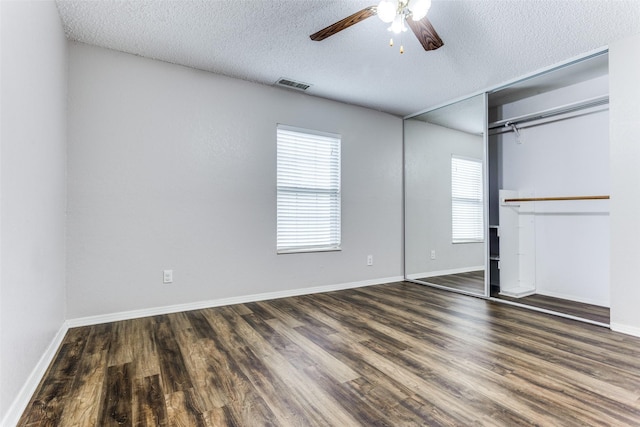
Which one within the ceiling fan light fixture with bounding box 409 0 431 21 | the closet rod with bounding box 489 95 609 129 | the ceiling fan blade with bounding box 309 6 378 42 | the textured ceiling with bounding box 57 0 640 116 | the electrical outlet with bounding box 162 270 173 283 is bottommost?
the electrical outlet with bounding box 162 270 173 283

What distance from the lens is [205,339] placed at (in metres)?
2.43

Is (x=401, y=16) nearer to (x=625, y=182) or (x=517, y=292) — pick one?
(x=625, y=182)

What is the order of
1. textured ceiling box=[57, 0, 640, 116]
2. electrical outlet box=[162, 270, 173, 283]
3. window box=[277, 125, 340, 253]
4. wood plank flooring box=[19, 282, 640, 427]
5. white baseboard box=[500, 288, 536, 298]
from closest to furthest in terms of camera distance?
wood plank flooring box=[19, 282, 640, 427] → textured ceiling box=[57, 0, 640, 116] → electrical outlet box=[162, 270, 173, 283] → white baseboard box=[500, 288, 536, 298] → window box=[277, 125, 340, 253]

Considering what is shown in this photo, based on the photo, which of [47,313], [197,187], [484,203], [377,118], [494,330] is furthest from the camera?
[377,118]

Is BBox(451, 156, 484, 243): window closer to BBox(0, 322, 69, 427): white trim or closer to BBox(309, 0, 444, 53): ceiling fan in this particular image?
BBox(309, 0, 444, 53): ceiling fan

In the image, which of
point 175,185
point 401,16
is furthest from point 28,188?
point 401,16

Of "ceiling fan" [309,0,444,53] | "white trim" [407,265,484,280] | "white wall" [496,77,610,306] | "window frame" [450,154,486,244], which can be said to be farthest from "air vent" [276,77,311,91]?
"white trim" [407,265,484,280]

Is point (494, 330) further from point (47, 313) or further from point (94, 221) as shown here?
point (94, 221)

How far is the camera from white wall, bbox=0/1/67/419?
1.39 m

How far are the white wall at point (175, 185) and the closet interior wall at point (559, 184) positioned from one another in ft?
6.92

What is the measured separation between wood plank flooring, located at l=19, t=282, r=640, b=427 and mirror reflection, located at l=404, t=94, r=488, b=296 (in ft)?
4.41

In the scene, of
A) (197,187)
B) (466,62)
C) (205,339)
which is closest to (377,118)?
(466,62)

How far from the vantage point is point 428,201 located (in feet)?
15.3

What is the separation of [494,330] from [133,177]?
3441 mm
